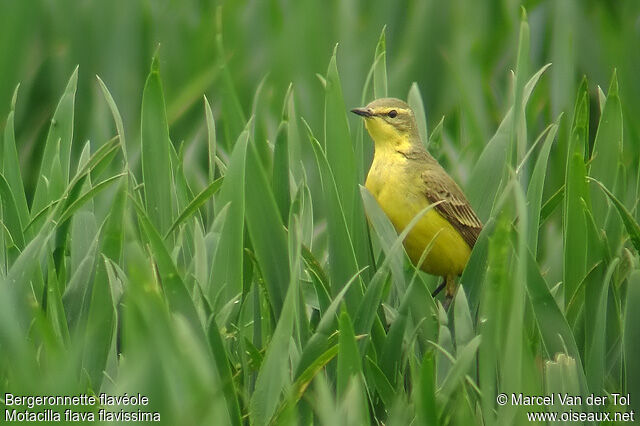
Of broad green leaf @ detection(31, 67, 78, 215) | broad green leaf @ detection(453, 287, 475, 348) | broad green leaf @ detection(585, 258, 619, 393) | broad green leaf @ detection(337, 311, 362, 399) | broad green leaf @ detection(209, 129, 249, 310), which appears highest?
broad green leaf @ detection(31, 67, 78, 215)

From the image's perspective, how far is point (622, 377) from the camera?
6.12ft

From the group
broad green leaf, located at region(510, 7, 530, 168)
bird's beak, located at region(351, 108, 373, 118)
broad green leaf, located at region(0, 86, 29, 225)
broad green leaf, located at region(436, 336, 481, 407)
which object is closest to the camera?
broad green leaf, located at region(436, 336, 481, 407)

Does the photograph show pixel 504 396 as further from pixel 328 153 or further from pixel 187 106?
pixel 187 106

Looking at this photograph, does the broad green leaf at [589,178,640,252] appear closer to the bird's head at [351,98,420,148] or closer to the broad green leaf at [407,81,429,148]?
the bird's head at [351,98,420,148]

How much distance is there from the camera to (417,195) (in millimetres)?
2598

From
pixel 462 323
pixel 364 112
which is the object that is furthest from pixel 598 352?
pixel 364 112

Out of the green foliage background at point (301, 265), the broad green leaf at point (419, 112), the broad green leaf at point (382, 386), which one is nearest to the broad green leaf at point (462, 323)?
the green foliage background at point (301, 265)

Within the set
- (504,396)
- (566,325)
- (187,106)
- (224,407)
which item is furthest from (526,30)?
(187,106)

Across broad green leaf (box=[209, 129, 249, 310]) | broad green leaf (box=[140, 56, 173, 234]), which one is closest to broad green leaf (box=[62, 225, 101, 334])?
broad green leaf (box=[209, 129, 249, 310])

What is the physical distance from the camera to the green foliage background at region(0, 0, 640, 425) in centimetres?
160

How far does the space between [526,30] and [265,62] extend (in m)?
1.35

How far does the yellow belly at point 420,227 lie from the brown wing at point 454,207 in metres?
0.01

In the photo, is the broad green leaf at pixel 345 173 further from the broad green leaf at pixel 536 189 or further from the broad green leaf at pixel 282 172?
the broad green leaf at pixel 536 189

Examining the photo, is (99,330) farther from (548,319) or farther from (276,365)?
(548,319)
